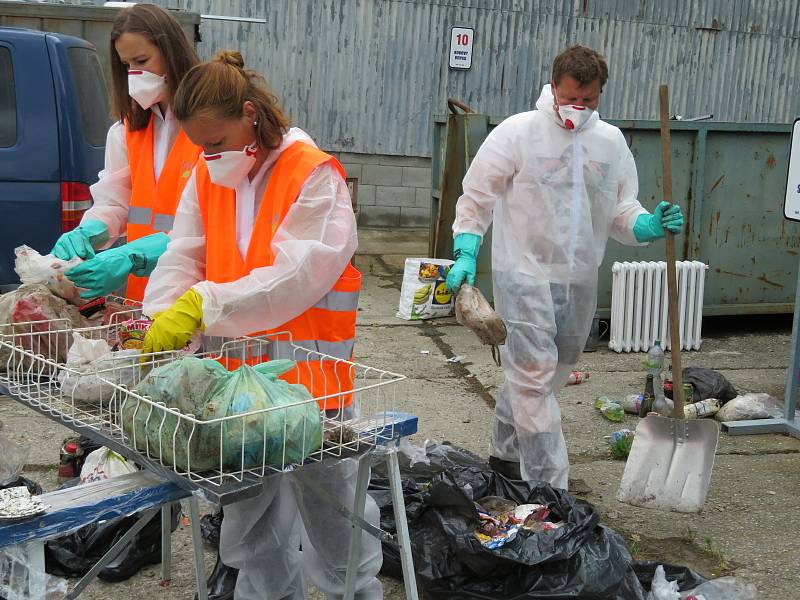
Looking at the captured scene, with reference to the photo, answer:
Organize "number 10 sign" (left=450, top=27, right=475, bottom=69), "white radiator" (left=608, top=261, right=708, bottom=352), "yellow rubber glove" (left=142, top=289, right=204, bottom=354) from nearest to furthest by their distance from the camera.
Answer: "yellow rubber glove" (left=142, top=289, right=204, bottom=354) → "white radiator" (left=608, top=261, right=708, bottom=352) → "number 10 sign" (left=450, top=27, right=475, bottom=69)

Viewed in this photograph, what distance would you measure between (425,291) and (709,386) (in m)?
2.56

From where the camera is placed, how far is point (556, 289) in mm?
4090

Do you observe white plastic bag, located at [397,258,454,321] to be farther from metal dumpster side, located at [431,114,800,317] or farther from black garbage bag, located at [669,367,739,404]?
black garbage bag, located at [669,367,739,404]

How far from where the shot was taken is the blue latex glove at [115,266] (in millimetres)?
2812

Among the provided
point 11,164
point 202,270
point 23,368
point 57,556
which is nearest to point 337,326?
point 202,270

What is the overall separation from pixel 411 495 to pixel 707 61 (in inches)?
380

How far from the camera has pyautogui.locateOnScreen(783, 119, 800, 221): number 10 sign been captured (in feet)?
16.6

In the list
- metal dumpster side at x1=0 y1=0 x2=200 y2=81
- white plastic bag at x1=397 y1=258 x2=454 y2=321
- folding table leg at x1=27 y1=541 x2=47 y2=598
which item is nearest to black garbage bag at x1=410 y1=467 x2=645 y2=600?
folding table leg at x1=27 y1=541 x2=47 y2=598

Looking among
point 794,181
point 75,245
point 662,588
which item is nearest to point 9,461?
point 75,245

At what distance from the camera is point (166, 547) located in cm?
338

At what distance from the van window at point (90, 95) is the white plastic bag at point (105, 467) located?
2.51 m

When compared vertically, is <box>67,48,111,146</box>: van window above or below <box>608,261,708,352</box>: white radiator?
above

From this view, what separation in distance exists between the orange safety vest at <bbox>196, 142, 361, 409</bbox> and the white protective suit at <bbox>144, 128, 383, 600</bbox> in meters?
0.04

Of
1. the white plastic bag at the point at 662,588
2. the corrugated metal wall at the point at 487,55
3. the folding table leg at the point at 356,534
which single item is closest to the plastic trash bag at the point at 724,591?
the white plastic bag at the point at 662,588
